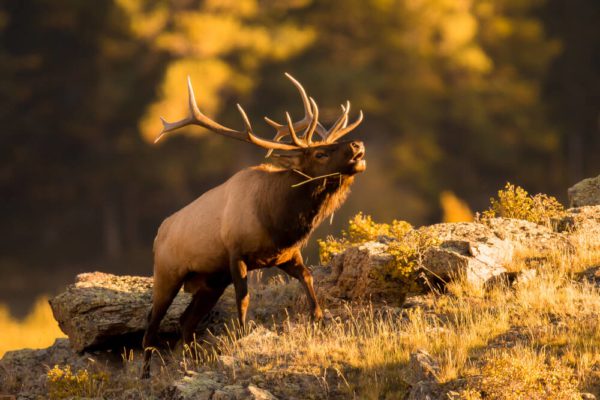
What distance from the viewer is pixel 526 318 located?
828cm

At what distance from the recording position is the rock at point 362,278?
979 centimetres

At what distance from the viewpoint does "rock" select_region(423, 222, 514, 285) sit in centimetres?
950

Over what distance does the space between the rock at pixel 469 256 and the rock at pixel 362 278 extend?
1.30ft

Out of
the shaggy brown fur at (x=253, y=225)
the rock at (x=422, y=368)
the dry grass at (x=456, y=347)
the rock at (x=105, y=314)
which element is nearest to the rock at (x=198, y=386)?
the dry grass at (x=456, y=347)

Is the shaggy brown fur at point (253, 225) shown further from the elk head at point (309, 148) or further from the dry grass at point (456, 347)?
the dry grass at point (456, 347)

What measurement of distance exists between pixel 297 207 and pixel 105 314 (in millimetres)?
2541

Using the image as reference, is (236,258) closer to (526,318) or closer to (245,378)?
(245,378)

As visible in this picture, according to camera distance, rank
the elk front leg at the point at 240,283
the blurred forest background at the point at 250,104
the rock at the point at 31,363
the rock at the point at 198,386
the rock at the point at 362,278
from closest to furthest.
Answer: the rock at the point at 198,386 < the elk front leg at the point at 240,283 < the rock at the point at 362,278 < the rock at the point at 31,363 < the blurred forest background at the point at 250,104

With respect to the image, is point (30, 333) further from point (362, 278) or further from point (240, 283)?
point (240, 283)

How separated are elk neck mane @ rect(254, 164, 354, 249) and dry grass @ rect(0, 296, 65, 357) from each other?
8861 mm

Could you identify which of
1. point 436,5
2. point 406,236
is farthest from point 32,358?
point 436,5

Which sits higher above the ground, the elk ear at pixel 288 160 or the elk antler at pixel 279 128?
the elk antler at pixel 279 128

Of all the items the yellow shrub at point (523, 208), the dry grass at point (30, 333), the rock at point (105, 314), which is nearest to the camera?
the rock at point (105, 314)

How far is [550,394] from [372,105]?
89.3ft
